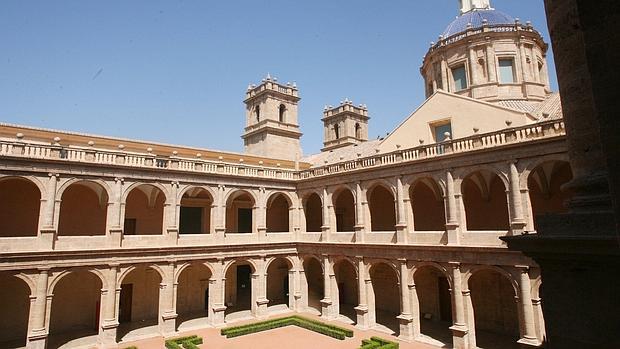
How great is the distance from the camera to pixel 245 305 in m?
30.8

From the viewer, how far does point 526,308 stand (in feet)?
56.4

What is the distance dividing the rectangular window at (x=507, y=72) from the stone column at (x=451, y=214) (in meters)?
13.4

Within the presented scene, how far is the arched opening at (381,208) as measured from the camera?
2952 centimetres

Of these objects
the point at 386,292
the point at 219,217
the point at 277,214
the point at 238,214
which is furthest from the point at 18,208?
the point at 386,292

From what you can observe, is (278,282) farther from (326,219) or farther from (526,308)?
(526,308)

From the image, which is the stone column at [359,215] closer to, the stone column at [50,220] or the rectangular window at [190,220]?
the rectangular window at [190,220]

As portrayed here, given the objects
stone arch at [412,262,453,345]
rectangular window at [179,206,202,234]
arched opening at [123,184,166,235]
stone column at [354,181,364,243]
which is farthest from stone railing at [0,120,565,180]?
stone arch at [412,262,453,345]

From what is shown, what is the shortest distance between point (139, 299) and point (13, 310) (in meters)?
7.09

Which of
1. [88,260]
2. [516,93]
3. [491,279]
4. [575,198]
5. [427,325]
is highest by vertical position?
[516,93]

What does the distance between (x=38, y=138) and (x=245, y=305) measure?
63.3ft

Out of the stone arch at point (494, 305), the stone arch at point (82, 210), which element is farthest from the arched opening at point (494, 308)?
the stone arch at point (82, 210)

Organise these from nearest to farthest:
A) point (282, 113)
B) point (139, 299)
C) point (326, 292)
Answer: point (139, 299) → point (326, 292) → point (282, 113)

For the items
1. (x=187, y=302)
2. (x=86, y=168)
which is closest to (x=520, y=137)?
(x=86, y=168)

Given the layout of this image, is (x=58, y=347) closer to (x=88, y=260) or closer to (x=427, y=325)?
(x=88, y=260)
